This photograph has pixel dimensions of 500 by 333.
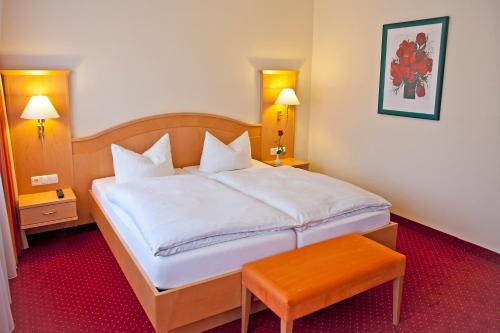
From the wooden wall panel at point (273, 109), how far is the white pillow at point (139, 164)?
139 cm

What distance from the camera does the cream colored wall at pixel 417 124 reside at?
3.44m

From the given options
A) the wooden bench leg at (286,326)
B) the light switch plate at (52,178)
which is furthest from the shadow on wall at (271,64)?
the wooden bench leg at (286,326)

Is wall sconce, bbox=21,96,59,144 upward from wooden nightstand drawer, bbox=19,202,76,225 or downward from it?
upward

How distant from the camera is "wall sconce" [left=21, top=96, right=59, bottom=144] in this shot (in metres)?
3.39

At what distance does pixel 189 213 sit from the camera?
2676 millimetres

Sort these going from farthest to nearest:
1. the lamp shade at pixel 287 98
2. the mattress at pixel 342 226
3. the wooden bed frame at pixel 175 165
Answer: the lamp shade at pixel 287 98, the mattress at pixel 342 226, the wooden bed frame at pixel 175 165

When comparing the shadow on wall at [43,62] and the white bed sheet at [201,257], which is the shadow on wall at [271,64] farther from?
the white bed sheet at [201,257]

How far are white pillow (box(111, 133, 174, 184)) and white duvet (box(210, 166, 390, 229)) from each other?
0.48 metres

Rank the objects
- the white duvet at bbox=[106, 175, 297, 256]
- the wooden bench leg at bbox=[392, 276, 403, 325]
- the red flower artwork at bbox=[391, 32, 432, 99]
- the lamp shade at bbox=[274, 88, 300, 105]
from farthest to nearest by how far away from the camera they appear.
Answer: the lamp shade at bbox=[274, 88, 300, 105] < the red flower artwork at bbox=[391, 32, 432, 99] < the wooden bench leg at bbox=[392, 276, 403, 325] < the white duvet at bbox=[106, 175, 297, 256]

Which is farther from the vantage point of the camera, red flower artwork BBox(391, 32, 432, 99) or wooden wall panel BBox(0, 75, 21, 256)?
red flower artwork BBox(391, 32, 432, 99)

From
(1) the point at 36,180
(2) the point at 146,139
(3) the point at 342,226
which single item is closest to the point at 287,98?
(2) the point at 146,139

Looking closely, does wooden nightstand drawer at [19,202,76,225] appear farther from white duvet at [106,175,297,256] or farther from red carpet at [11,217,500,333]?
white duvet at [106,175,297,256]

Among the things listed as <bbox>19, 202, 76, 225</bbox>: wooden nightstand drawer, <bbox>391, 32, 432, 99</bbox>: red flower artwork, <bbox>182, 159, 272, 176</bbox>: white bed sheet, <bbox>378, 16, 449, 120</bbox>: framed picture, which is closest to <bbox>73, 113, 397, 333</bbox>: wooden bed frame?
Answer: <bbox>182, 159, 272, 176</bbox>: white bed sheet

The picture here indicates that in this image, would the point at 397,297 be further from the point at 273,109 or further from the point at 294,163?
the point at 273,109
